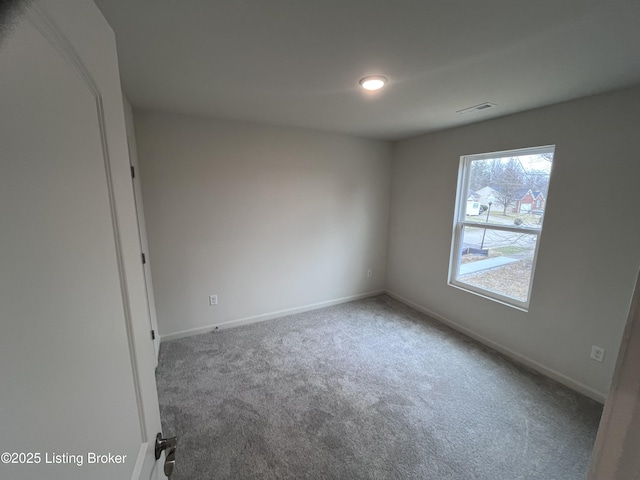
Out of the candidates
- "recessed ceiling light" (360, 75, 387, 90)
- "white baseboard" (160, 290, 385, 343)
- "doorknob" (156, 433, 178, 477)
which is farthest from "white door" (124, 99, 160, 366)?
"recessed ceiling light" (360, 75, 387, 90)

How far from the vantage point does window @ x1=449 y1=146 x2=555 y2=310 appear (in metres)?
2.44

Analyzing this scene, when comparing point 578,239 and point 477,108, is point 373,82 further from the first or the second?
point 578,239

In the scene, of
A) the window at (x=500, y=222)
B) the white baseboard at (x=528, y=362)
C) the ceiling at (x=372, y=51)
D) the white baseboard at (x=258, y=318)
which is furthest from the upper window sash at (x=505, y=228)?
the white baseboard at (x=258, y=318)

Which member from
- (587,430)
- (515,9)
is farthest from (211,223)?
(587,430)

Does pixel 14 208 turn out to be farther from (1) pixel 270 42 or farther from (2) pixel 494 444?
(2) pixel 494 444

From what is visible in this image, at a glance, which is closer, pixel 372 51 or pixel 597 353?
pixel 372 51

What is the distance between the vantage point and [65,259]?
0.43 m

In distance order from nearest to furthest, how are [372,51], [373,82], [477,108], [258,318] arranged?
[372,51]
[373,82]
[477,108]
[258,318]

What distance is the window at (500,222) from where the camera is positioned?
7.99 ft

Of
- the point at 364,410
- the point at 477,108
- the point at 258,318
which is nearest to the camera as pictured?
the point at 364,410

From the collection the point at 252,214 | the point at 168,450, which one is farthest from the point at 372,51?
the point at 252,214

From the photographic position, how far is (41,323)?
0.36 meters

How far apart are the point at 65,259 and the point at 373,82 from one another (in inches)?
76.5

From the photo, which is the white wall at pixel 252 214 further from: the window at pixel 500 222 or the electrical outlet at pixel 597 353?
the electrical outlet at pixel 597 353
